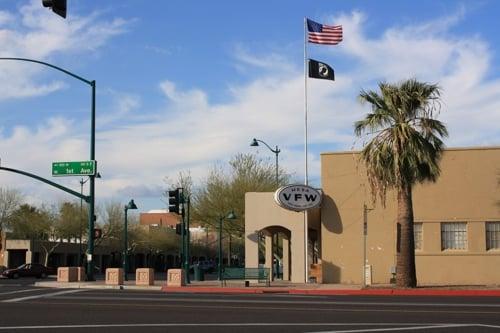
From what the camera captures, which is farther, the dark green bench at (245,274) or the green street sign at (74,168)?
the green street sign at (74,168)

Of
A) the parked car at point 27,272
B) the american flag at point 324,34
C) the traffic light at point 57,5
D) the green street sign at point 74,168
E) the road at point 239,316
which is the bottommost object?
the parked car at point 27,272

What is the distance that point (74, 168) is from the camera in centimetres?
3600

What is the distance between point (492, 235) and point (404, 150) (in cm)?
887

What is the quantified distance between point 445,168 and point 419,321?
2081cm

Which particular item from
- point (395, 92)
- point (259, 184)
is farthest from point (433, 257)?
point (259, 184)

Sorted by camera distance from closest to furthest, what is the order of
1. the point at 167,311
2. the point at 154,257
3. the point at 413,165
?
the point at 167,311
the point at 413,165
the point at 154,257

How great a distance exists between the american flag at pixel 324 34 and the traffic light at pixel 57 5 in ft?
78.5

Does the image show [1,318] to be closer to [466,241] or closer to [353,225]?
[353,225]

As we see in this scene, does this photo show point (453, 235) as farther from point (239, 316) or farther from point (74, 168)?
point (239, 316)

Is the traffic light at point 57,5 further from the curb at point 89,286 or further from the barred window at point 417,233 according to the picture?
the barred window at point 417,233

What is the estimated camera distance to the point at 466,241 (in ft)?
114

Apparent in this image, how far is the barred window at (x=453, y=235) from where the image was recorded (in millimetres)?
34969

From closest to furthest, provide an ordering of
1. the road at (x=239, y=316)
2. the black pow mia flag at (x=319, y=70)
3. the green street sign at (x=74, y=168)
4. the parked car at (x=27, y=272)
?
the road at (x=239, y=316)
the green street sign at (x=74, y=168)
the black pow mia flag at (x=319, y=70)
the parked car at (x=27, y=272)

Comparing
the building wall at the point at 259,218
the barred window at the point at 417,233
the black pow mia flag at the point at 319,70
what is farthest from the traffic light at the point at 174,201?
the barred window at the point at 417,233
